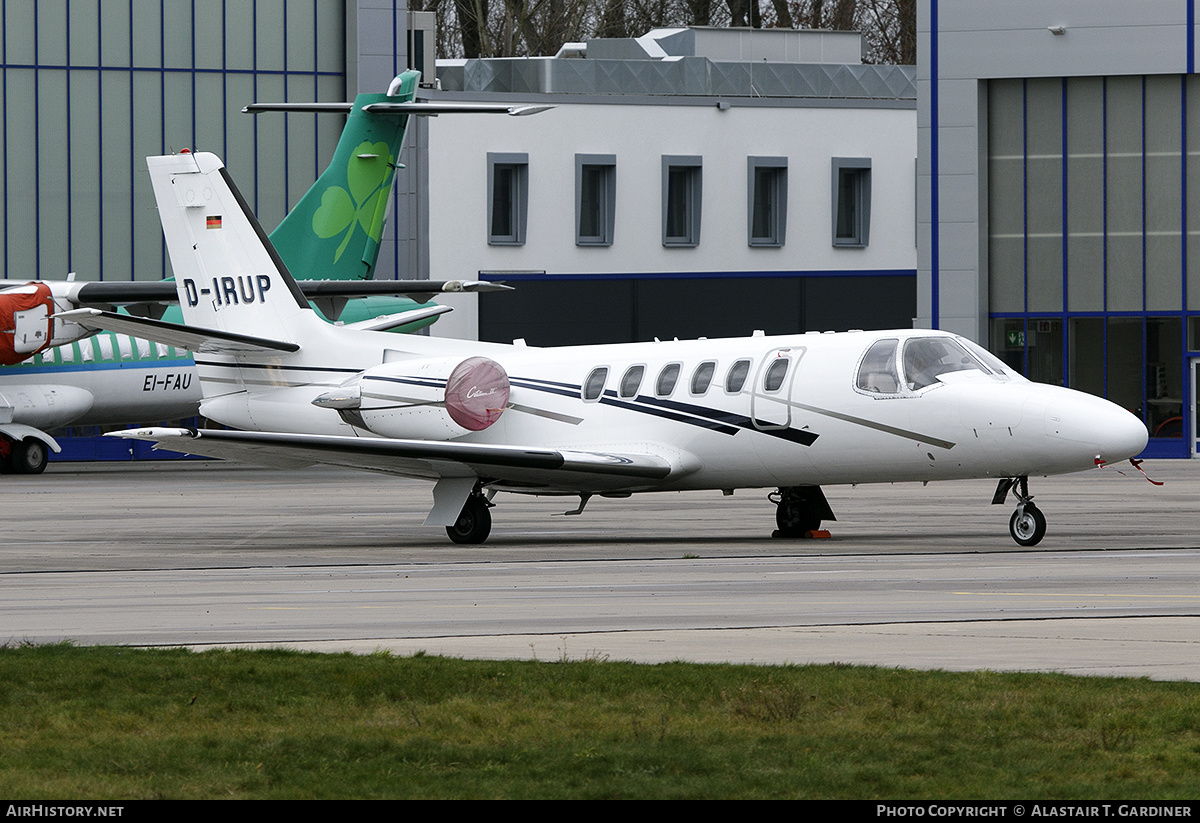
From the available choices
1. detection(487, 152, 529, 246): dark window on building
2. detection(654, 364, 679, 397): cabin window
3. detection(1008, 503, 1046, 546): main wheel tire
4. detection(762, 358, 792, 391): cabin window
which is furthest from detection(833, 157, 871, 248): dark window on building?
detection(1008, 503, 1046, 546): main wheel tire

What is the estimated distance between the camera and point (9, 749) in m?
8.09

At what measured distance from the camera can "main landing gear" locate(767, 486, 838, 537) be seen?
69.0 ft

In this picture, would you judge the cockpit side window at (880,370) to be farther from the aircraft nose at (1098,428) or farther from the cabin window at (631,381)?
the cabin window at (631,381)

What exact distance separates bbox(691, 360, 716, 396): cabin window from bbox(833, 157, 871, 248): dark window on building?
34.8 metres

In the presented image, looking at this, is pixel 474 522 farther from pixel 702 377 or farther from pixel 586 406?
pixel 702 377

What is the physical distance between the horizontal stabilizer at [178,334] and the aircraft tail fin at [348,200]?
1234 centimetres

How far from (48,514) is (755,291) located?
29.3m

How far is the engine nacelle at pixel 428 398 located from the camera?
21328mm

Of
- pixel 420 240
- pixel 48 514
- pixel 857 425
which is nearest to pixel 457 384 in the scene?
pixel 857 425

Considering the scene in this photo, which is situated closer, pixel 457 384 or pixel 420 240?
pixel 457 384

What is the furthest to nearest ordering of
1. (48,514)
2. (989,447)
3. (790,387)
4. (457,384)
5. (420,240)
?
(420,240), (48,514), (457,384), (790,387), (989,447)

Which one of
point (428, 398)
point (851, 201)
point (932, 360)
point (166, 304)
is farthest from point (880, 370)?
point (851, 201)

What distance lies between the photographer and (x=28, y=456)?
37.4 metres

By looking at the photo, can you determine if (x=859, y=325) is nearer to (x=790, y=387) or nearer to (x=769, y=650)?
(x=790, y=387)
